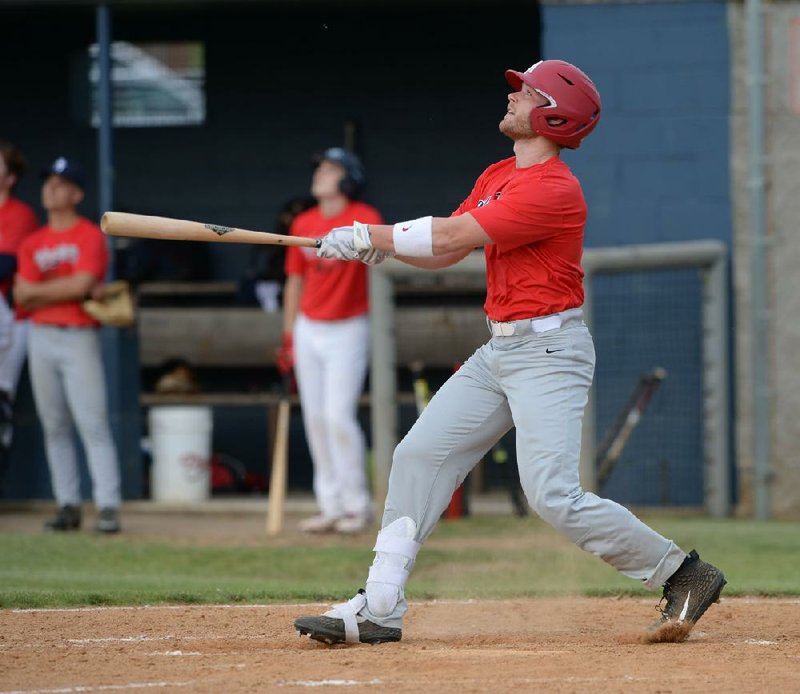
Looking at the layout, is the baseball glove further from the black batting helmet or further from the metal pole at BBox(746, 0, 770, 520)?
the metal pole at BBox(746, 0, 770, 520)

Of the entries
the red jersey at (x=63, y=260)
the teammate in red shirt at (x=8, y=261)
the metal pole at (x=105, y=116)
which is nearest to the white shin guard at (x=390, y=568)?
the red jersey at (x=63, y=260)

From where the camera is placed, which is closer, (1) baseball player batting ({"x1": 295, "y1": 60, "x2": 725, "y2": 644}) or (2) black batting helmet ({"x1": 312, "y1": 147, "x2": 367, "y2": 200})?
(1) baseball player batting ({"x1": 295, "y1": 60, "x2": 725, "y2": 644})

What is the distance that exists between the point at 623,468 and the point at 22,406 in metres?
4.30

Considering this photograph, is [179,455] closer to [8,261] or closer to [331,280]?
[8,261]

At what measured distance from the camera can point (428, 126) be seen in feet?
41.8

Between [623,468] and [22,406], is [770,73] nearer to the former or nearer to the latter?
[623,468]

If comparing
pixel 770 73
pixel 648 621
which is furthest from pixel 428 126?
pixel 648 621

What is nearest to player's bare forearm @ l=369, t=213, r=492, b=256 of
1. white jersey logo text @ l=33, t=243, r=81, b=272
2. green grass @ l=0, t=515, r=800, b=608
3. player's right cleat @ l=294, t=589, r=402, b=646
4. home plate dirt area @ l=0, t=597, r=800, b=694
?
player's right cleat @ l=294, t=589, r=402, b=646

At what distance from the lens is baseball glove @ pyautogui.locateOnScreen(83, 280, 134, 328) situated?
8.97m

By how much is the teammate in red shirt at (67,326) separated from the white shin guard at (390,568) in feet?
14.3

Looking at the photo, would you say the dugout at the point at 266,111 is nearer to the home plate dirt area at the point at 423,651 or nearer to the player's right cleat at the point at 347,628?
the home plate dirt area at the point at 423,651

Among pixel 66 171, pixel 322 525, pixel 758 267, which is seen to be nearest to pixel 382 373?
pixel 322 525

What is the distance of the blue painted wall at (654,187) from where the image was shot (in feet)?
33.4

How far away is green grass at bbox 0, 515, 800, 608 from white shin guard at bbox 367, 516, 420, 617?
49.7 inches
